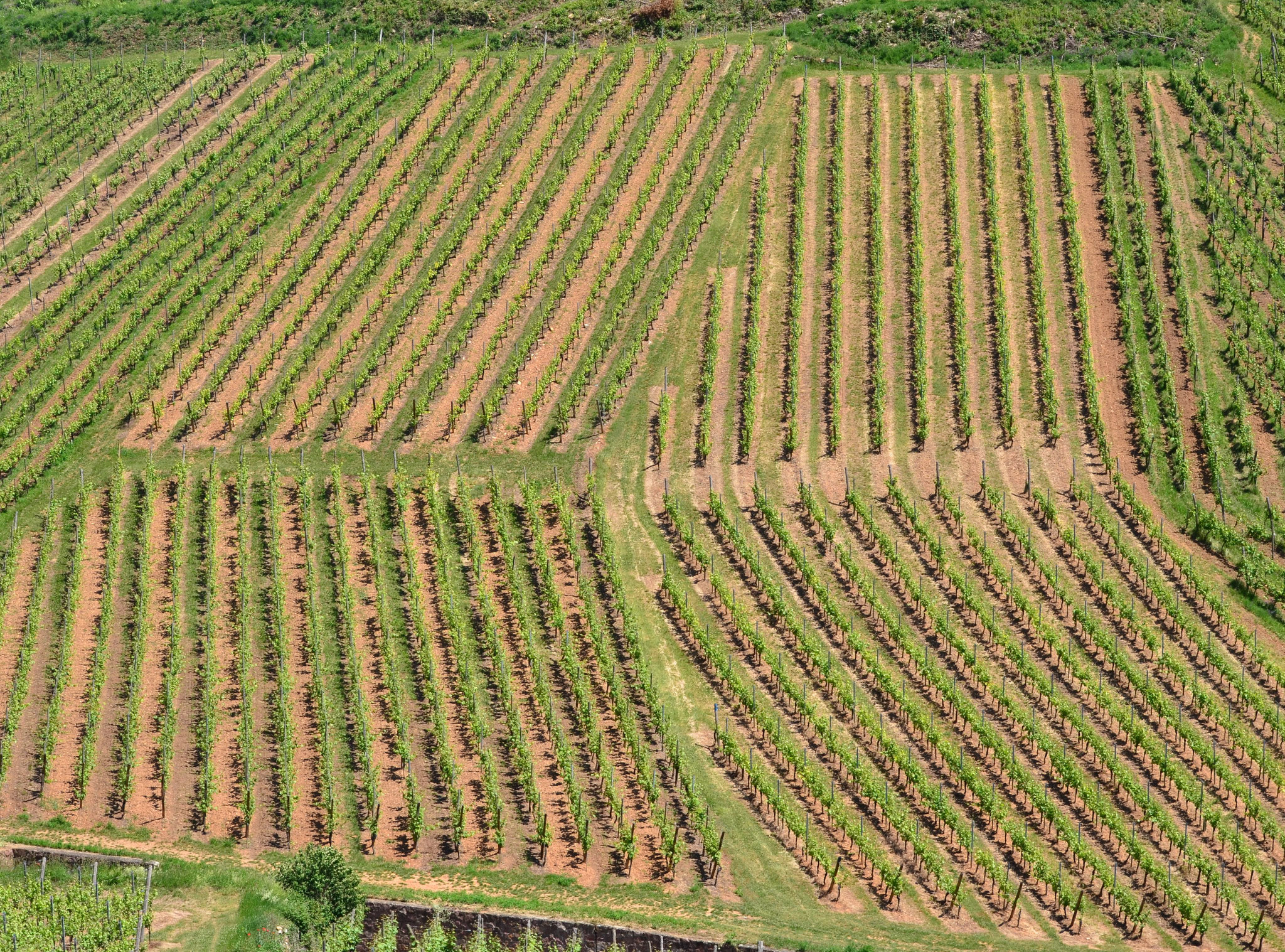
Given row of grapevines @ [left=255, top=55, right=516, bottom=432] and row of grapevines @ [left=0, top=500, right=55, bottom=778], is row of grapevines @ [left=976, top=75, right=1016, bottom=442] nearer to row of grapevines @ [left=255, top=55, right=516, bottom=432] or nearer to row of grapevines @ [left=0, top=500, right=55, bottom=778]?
row of grapevines @ [left=255, top=55, right=516, bottom=432]

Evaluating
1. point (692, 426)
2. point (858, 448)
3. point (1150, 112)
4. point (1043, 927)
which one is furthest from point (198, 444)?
point (1150, 112)

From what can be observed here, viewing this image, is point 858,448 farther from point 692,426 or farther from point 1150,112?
point 1150,112

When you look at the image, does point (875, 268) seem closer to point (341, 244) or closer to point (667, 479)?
point (667, 479)

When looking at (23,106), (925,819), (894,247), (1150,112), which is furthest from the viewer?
(23,106)

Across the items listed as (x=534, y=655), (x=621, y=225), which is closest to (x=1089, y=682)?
(x=534, y=655)

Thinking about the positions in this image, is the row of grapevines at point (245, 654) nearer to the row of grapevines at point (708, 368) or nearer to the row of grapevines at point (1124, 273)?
the row of grapevines at point (708, 368)

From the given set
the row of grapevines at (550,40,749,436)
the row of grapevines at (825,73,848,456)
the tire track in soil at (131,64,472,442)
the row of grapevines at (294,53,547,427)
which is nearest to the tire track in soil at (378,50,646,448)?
the row of grapevines at (294,53,547,427)

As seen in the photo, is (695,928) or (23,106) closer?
(695,928)
